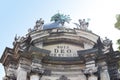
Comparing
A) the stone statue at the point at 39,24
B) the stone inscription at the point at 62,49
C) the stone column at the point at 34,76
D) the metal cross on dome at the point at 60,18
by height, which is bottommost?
the stone column at the point at 34,76

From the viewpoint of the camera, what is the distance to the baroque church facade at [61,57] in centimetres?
1947

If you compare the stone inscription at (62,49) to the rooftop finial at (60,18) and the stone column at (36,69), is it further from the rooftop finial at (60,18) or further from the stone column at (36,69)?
the rooftop finial at (60,18)

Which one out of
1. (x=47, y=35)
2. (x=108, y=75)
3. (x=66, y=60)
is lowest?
(x=108, y=75)

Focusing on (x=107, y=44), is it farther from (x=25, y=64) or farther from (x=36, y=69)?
(x=25, y=64)

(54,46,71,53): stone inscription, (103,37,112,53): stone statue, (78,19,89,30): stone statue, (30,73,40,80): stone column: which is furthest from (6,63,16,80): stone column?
(78,19,89,30): stone statue

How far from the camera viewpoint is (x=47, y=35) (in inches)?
891

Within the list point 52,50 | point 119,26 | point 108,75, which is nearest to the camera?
point 119,26

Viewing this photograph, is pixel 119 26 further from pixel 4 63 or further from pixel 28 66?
pixel 4 63

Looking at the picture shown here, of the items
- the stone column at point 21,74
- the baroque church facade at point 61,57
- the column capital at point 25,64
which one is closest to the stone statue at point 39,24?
the baroque church facade at point 61,57

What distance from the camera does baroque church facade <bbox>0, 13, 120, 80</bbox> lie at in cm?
1947

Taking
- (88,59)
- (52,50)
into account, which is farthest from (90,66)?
(52,50)

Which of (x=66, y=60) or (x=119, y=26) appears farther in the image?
(x=66, y=60)

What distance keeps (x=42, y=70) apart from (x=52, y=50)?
2762 mm

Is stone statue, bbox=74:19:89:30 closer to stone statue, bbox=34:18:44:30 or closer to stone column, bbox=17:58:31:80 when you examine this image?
stone statue, bbox=34:18:44:30
